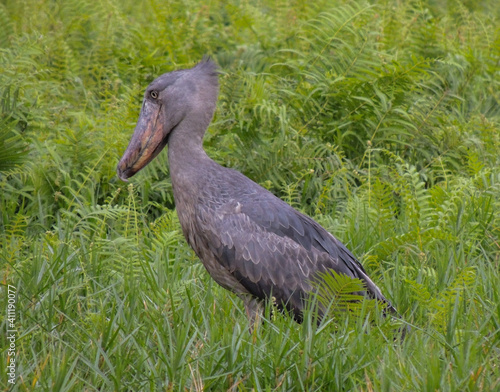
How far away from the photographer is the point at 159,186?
20.1ft

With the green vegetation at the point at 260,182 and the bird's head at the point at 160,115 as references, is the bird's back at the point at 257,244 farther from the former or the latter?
the bird's head at the point at 160,115

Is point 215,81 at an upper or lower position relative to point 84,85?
upper

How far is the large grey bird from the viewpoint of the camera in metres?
4.34

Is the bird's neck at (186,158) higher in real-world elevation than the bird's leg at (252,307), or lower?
higher

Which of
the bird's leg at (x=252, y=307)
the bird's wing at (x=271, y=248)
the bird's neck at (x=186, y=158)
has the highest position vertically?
the bird's neck at (x=186, y=158)

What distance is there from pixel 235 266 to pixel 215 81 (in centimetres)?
126

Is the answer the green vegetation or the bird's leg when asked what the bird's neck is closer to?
the green vegetation

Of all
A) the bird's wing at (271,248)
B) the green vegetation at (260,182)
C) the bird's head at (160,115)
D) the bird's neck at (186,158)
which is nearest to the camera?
the green vegetation at (260,182)

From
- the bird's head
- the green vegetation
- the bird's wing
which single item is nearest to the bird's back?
the bird's wing

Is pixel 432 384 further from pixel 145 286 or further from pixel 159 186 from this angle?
pixel 159 186

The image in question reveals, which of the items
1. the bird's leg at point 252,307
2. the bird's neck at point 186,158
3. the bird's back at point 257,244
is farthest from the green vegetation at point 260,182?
the bird's neck at point 186,158

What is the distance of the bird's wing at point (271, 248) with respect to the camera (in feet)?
14.2

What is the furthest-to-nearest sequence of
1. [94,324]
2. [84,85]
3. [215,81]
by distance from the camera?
[84,85]
[215,81]
[94,324]

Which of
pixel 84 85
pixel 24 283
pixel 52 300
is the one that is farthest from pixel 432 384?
pixel 84 85
